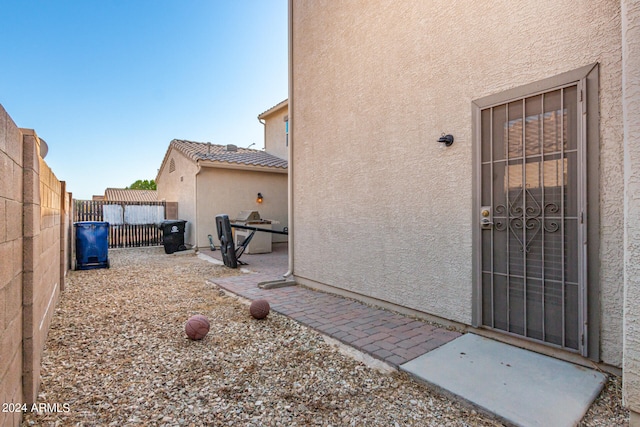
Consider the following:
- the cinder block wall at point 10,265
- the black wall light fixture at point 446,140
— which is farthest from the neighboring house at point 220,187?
the cinder block wall at point 10,265

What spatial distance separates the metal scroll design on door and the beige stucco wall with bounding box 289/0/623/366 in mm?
344

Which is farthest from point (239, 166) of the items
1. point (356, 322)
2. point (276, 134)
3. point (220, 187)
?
point (356, 322)

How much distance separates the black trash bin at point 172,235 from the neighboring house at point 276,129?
5440 millimetres

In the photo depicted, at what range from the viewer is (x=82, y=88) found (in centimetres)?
1406

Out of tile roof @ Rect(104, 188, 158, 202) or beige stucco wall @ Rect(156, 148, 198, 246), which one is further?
tile roof @ Rect(104, 188, 158, 202)

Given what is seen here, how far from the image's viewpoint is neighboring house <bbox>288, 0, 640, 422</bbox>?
251 centimetres

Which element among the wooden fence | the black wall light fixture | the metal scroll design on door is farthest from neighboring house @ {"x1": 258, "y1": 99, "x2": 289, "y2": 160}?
the metal scroll design on door

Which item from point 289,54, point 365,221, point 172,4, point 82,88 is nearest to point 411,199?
point 365,221

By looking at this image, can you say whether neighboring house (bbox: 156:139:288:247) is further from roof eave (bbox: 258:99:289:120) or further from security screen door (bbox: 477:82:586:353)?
security screen door (bbox: 477:82:586:353)

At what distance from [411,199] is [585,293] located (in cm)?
201

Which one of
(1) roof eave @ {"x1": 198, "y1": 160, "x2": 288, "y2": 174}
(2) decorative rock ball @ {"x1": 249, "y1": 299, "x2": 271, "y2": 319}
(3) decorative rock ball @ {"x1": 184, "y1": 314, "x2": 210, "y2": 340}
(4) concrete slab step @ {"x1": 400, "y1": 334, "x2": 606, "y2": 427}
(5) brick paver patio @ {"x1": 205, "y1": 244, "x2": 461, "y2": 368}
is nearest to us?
(4) concrete slab step @ {"x1": 400, "y1": 334, "x2": 606, "y2": 427}

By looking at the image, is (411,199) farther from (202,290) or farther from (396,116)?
(202,290)

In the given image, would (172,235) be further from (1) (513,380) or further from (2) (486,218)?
(1) (513,380)

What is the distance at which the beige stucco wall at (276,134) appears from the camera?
46.7 ft
